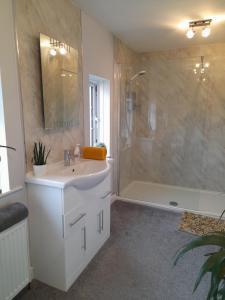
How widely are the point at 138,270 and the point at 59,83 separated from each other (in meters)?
1.83

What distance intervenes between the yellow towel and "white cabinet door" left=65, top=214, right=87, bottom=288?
0.67 metres

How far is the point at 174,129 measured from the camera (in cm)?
384

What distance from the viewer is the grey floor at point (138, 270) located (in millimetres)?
1671

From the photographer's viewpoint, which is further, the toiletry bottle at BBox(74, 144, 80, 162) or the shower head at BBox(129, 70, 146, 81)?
the shower head at BBox(129, 70, 146, 81)

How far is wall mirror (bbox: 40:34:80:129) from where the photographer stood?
5.89 ft

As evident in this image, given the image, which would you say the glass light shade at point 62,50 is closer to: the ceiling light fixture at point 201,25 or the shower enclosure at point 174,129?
the shower enclosure at point 174,129

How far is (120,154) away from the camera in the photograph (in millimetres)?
3467

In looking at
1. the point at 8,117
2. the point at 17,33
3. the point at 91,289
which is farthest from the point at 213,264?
the point at 17,33

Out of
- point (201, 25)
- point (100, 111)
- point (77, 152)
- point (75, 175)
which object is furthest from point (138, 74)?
point (75, 175)

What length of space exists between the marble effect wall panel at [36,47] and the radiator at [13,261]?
50cm

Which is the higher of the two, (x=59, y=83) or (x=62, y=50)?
(x=62, y=50)

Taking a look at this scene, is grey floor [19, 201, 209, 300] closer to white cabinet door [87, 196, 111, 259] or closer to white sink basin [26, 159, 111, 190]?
white cabinet door [87, 196, 111, 259]

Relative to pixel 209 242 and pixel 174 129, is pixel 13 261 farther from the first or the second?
pixel 174 129

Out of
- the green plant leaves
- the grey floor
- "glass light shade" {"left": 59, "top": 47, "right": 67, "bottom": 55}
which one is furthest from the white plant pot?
the green plant leaves
